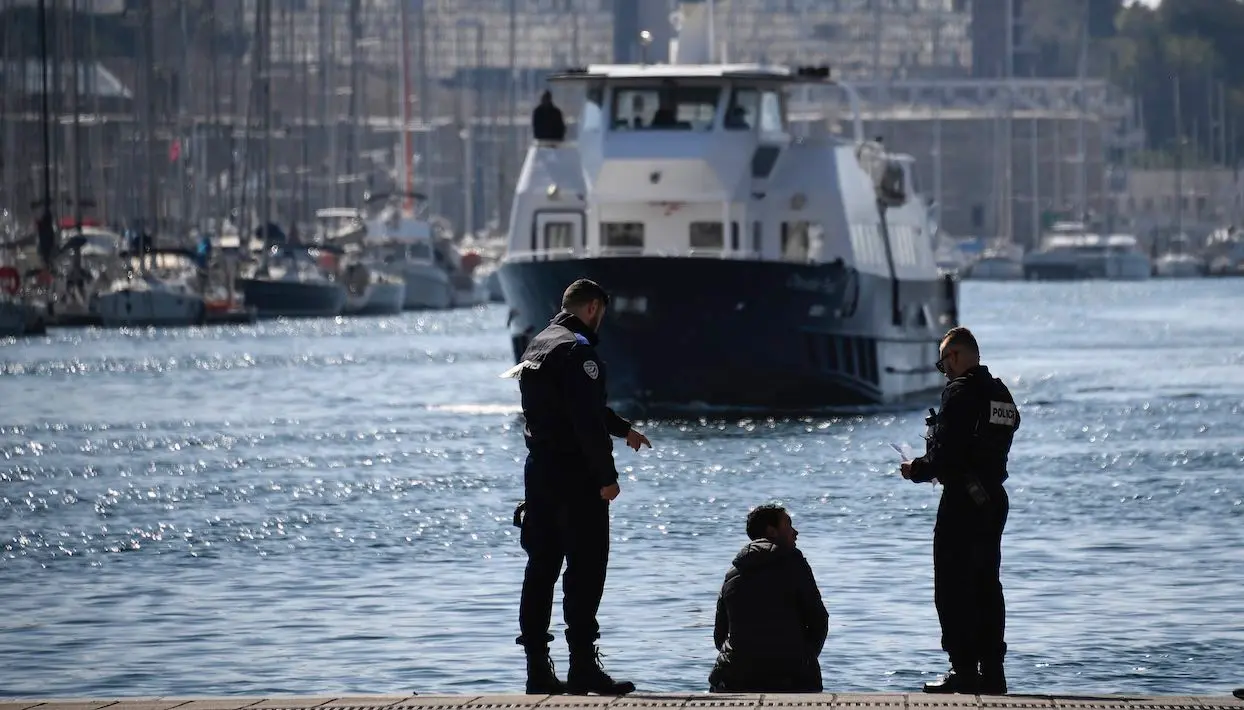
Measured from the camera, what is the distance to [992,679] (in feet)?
47.5

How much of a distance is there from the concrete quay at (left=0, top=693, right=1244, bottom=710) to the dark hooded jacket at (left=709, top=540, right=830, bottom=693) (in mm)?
628

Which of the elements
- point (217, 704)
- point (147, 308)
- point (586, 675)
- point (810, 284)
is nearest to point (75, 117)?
point (147, 308)

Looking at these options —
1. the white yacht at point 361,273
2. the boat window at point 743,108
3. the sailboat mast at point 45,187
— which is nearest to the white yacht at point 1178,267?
the white yacht at point 361,273

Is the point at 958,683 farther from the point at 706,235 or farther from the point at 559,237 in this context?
the point at 559,237

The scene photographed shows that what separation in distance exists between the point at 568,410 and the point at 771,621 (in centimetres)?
138

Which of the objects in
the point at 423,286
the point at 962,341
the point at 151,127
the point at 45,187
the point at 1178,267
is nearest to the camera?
the point at 962,341

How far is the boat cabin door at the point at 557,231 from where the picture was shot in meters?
40.3

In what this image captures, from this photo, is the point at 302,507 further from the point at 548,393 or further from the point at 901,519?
the point at 548,393

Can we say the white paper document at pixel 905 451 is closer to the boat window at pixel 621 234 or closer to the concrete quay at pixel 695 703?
the concrete quay at pixel 695 703

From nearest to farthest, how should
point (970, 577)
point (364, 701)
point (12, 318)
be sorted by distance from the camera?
Result: point (364, 701)
point (970, 577)
point (12, 318)

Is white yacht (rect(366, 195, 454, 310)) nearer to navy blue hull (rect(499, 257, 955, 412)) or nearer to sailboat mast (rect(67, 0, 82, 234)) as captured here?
sailboat mast (rect(67, 0, 82, 234))

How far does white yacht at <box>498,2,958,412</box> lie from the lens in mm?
38688

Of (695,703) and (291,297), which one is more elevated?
(695,703)

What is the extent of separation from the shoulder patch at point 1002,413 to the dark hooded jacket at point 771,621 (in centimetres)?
119
